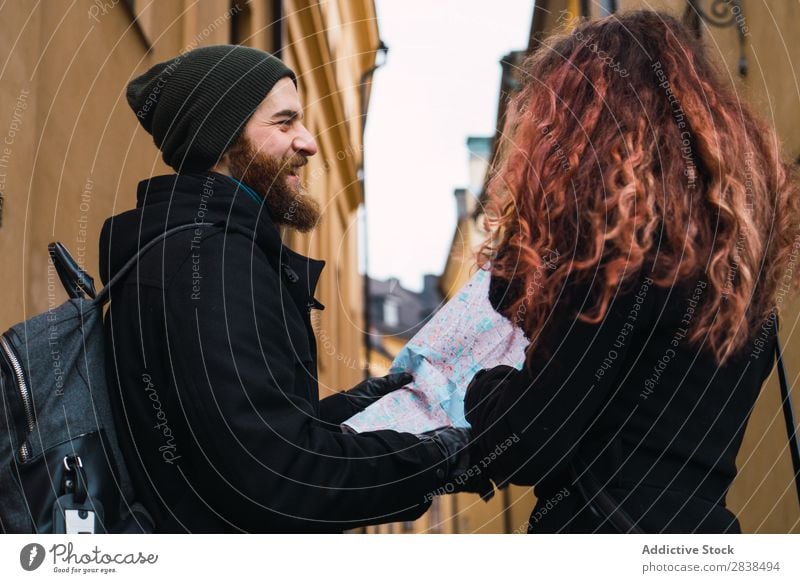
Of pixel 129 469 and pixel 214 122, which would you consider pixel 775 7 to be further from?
pixel 129 469

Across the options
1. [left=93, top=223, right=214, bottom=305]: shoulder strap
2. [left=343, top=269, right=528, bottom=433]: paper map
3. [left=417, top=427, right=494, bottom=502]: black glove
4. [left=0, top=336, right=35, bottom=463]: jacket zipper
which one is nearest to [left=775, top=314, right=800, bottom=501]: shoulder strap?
[left=343, top=269, right=528, bottom=433]: paper map

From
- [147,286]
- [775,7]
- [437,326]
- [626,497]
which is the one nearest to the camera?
[626,497]

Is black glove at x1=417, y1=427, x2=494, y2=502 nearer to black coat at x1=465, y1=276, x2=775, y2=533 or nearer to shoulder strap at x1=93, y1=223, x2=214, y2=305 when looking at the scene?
black coat at x1=465, y1=276, x2=775, y2=533

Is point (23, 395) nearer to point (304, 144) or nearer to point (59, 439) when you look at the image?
point (59, 439)

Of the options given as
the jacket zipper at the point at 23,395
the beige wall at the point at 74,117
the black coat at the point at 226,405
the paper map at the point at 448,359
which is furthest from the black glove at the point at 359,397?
the beige wall at the point at 74,117

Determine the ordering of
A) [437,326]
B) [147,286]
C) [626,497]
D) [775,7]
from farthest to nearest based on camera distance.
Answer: [775,7] → [437,326] → [147,286] → [626,497]

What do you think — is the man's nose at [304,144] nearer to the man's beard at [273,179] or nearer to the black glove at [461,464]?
the man's beard at [273,179]

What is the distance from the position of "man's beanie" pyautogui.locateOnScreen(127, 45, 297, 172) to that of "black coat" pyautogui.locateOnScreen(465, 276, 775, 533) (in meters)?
0.81

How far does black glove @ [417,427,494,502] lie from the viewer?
2.05m

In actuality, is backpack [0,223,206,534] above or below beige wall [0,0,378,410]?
below

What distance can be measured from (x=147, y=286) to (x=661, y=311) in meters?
0.89

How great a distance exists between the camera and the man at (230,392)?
1923 millimetres
